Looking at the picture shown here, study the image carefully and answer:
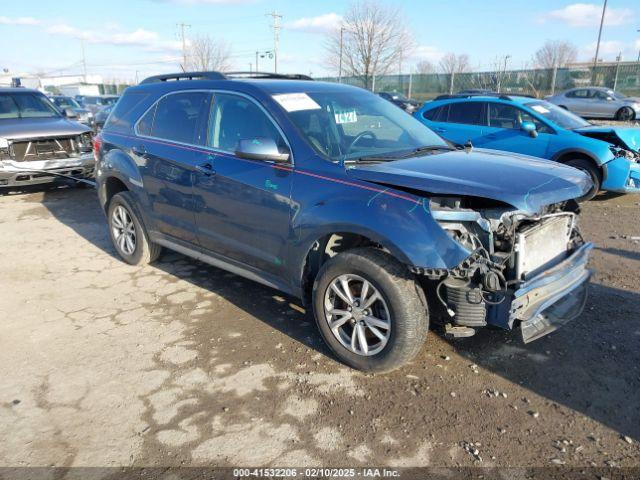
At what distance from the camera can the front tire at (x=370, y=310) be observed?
3.11m

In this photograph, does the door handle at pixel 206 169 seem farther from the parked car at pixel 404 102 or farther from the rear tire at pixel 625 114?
the rear tire at pixel 625 114

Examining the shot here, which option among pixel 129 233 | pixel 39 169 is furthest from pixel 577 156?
pixel 39 169

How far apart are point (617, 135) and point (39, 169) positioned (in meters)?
9.69

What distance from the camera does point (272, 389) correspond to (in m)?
3.26

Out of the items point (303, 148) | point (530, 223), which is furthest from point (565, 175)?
point (303, 148)

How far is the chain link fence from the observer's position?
30.0m

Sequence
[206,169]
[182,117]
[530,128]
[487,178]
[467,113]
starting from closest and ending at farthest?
[487,178] < [206,169] < [182,117] < [530,128] < [467,113]

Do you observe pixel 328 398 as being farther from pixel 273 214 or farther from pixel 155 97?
pixel 155 97

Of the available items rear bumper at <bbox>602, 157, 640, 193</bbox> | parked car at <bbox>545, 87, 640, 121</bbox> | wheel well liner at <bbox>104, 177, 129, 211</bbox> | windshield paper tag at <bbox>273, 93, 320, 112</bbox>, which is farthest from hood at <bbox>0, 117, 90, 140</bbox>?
parked car at <bbox>545, 87, 640, 121</bbox>

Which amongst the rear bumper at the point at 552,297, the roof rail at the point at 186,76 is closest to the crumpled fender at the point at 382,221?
the rear bumper at the point at 552,297

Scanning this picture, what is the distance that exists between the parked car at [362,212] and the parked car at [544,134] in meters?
4.65

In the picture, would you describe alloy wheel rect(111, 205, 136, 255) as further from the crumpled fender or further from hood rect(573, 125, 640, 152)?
hood rect(573, 125, 640, 152)

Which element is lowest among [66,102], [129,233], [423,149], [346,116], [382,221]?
[129,233]

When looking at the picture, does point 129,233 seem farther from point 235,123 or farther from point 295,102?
point 295,102
